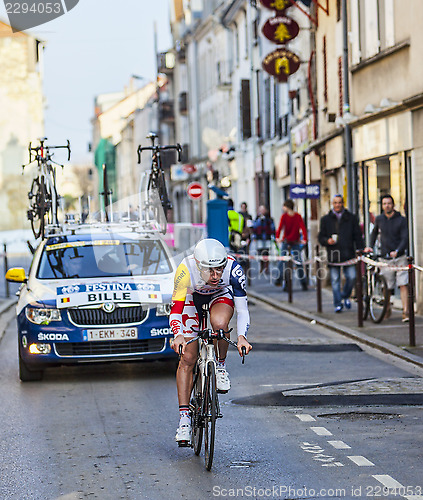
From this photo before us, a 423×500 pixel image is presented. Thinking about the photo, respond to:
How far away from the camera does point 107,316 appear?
12.5 meters

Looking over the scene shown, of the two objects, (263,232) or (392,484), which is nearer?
(392,484)

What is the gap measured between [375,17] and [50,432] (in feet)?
50.0

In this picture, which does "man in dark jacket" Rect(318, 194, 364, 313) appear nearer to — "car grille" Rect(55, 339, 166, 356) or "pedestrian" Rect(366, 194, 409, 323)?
"pedestrian" Rect(366, 194, 409, 323)

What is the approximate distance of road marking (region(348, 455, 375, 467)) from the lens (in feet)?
25.6

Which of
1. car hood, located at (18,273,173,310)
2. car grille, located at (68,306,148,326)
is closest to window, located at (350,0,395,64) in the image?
car hood, located at (18,273,173,310)

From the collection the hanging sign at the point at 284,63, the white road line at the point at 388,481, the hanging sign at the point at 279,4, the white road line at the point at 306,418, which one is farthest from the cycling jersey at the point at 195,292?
the hanging sign at the point at 284,63

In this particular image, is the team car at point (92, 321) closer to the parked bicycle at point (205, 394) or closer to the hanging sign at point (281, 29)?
the parked bicycle at point (205, 394)

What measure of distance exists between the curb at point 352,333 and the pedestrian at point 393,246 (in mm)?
1033

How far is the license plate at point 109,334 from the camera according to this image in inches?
488

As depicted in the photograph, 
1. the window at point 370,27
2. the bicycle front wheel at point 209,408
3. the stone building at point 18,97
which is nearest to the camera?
the bicycle front wheel at point 209,408

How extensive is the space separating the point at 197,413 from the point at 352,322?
1038 cm

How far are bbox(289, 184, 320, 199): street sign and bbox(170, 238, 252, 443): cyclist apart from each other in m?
18.3

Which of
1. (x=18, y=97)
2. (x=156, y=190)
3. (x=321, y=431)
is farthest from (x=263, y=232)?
(x=18, y=97)

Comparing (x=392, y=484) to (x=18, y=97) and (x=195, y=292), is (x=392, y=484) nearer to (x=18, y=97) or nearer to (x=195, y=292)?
(x=195, y=292)
